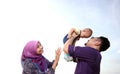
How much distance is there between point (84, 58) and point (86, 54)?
9 centimetres

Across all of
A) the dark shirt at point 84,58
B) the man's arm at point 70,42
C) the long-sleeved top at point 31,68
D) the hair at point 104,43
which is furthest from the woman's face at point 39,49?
the hair at point 104,43

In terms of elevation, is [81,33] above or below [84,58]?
above

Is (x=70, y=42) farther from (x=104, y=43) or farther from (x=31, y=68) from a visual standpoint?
(x=31, y=68)

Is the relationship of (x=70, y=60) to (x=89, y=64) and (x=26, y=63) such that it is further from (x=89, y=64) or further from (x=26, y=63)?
(x=26, y=63)

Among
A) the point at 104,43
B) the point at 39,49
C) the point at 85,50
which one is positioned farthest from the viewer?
the point at 39,49

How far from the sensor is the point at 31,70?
6188 millimetres

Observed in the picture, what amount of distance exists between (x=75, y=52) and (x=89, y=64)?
14.8 inches

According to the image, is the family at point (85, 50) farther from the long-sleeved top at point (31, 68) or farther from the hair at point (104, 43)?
the long-sleeved top at point (31, 68)

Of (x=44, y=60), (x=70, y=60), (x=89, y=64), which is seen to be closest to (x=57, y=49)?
(x=44, y=60)

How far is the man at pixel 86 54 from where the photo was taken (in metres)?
4.80

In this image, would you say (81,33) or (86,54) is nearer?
(86,54)

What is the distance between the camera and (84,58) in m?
4.85

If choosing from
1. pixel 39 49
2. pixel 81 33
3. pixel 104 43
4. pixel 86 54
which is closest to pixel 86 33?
pixel 81 33

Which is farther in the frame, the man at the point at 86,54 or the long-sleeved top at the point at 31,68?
the long-sleeved top at the point at 31,68
